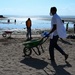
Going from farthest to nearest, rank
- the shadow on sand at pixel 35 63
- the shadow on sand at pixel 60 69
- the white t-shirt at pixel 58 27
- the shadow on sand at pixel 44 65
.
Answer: the white t-shirt at pixel 58 27 < the shadow on sand at pixel 35 63 < the shadow on sand at pixel 44 65 < the shadow on sand at pixel 60 69

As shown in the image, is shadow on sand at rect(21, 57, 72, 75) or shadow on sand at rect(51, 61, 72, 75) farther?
shadow on sand at rect(21, 57, 72, 75)

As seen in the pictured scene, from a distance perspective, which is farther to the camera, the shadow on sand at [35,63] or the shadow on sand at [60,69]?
the shadow on sand at [35,63]

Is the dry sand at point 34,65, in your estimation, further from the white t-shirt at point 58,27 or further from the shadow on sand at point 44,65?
the white t-shirt at point 58,27

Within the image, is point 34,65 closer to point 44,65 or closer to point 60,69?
point 44,65

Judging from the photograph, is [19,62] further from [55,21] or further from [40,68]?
[55,21]

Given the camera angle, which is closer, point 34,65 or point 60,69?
point 60,69

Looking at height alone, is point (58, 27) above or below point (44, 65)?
above

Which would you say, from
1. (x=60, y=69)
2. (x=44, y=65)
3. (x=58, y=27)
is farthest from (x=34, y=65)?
(x=58, y=27)

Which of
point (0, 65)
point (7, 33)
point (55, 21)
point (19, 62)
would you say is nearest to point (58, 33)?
point (55, 21)

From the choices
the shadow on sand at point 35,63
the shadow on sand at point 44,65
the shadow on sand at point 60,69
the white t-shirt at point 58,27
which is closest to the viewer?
the shadow on sand at point 60,69

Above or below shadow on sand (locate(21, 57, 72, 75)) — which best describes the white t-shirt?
above

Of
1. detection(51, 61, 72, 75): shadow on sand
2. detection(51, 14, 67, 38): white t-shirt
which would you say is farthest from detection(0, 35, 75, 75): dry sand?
detection(51, 14, 67, 38): white t-shirt

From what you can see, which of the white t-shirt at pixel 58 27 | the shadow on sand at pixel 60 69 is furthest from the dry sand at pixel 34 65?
the white t-shirt at pixel 58 27

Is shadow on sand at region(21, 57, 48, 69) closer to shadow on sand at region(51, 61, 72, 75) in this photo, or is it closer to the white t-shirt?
shadow on sand at region(51, 61, 72, 75)
